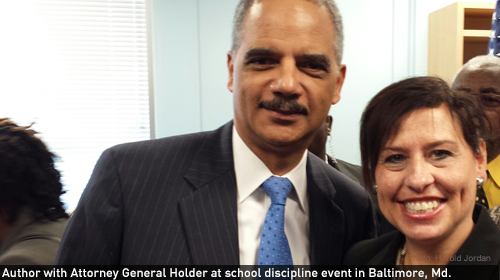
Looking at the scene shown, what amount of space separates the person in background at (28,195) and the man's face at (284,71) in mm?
838

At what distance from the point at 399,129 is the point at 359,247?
428 millimetres

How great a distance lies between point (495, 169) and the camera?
1.55 metres

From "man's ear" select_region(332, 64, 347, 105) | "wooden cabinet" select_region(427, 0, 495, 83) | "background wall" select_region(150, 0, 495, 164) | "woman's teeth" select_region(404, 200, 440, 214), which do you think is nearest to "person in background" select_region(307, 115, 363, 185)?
"man's ear" select_region(332, 64, 347, 105)

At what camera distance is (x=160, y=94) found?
3.55 meters

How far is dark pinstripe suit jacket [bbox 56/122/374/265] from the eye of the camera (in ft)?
3.89

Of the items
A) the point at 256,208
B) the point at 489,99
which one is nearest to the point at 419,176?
the point at 256,208

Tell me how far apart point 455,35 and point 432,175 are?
2642 mm

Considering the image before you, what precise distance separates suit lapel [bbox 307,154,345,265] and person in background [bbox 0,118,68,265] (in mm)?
849

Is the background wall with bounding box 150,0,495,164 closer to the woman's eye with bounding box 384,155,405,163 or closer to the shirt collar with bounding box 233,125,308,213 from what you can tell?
the shirt collar with bounding box 233,125,308,213

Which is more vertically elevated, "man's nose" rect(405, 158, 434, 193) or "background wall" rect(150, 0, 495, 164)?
"background wall" rect(150, 0, 495, 164)

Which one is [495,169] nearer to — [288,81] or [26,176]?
[288,81]

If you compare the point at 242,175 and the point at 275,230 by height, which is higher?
the point at 242,175

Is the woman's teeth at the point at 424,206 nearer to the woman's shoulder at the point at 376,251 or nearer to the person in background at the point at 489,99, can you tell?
the woman's shoulder at the point at 376,251

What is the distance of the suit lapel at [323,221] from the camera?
1315mm
